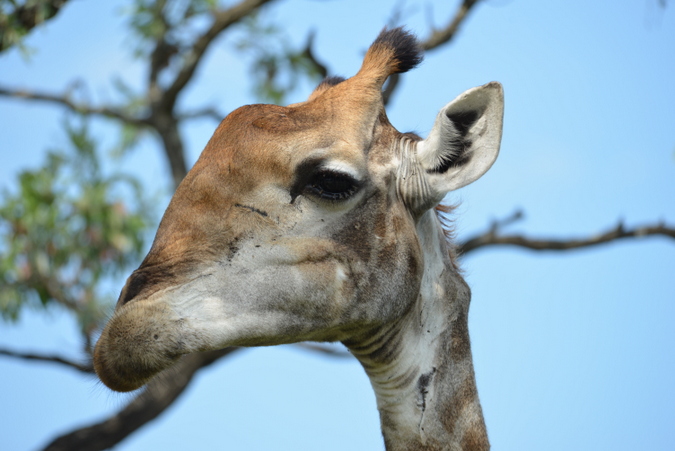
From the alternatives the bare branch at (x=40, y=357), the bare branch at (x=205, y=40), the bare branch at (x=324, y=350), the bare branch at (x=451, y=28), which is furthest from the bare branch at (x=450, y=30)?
the bare branch at (x=40, y=357)

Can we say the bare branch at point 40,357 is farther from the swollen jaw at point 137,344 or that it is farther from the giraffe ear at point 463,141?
the giraffe ear at point 463,141

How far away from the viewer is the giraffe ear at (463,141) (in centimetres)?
401

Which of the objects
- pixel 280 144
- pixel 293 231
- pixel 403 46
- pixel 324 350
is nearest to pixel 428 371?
pixel 293 231

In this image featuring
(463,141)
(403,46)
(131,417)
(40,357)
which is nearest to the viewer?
(463,141)

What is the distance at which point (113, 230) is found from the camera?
38.5 ft

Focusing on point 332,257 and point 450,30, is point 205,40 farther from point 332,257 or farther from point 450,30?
point 332,257

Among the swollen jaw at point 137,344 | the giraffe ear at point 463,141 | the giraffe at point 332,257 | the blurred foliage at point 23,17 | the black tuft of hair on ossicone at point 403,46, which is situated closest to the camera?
the swollen jaw at point 137,344

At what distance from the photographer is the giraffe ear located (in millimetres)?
4012

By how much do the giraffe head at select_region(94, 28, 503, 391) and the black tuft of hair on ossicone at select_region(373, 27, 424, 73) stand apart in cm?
54

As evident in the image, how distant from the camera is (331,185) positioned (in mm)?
3984

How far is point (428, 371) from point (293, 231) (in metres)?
1.21

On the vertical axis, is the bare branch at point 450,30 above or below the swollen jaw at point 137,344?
above

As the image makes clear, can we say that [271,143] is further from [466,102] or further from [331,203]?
[466,102]

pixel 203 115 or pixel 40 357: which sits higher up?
pixel 203 115
